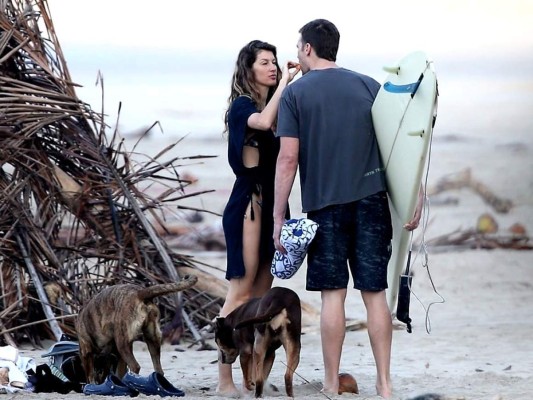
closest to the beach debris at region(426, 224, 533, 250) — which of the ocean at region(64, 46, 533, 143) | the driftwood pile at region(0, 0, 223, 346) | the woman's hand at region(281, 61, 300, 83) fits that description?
the ocean at region(64, 46, 533, 143)

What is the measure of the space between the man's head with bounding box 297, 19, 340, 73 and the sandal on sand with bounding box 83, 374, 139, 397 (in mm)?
1739

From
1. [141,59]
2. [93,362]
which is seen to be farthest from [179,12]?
[93,362]

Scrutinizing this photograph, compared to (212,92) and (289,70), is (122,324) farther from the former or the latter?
(212,92)

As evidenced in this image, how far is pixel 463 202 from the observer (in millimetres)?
16234

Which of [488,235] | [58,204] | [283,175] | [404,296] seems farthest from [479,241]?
[283,175]

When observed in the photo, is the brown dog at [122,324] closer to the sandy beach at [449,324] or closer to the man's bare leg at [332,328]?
the sandy beach at [449,324]

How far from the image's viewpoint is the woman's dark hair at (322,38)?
6383 mm

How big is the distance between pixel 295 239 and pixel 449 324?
3.91 meters

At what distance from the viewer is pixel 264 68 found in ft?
22.0

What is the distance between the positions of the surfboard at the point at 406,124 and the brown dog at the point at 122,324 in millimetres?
1040

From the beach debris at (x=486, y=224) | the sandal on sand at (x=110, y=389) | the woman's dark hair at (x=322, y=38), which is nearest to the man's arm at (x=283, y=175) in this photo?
the woman's dark hair at (x=322, y=38)

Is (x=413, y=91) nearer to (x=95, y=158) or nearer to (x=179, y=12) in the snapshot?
(x=95, y=158)

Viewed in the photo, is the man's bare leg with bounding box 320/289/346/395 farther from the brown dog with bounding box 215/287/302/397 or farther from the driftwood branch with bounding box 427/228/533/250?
the driftwood branch with bounding box 427/228/533/250

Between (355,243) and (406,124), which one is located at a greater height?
(406,124)
